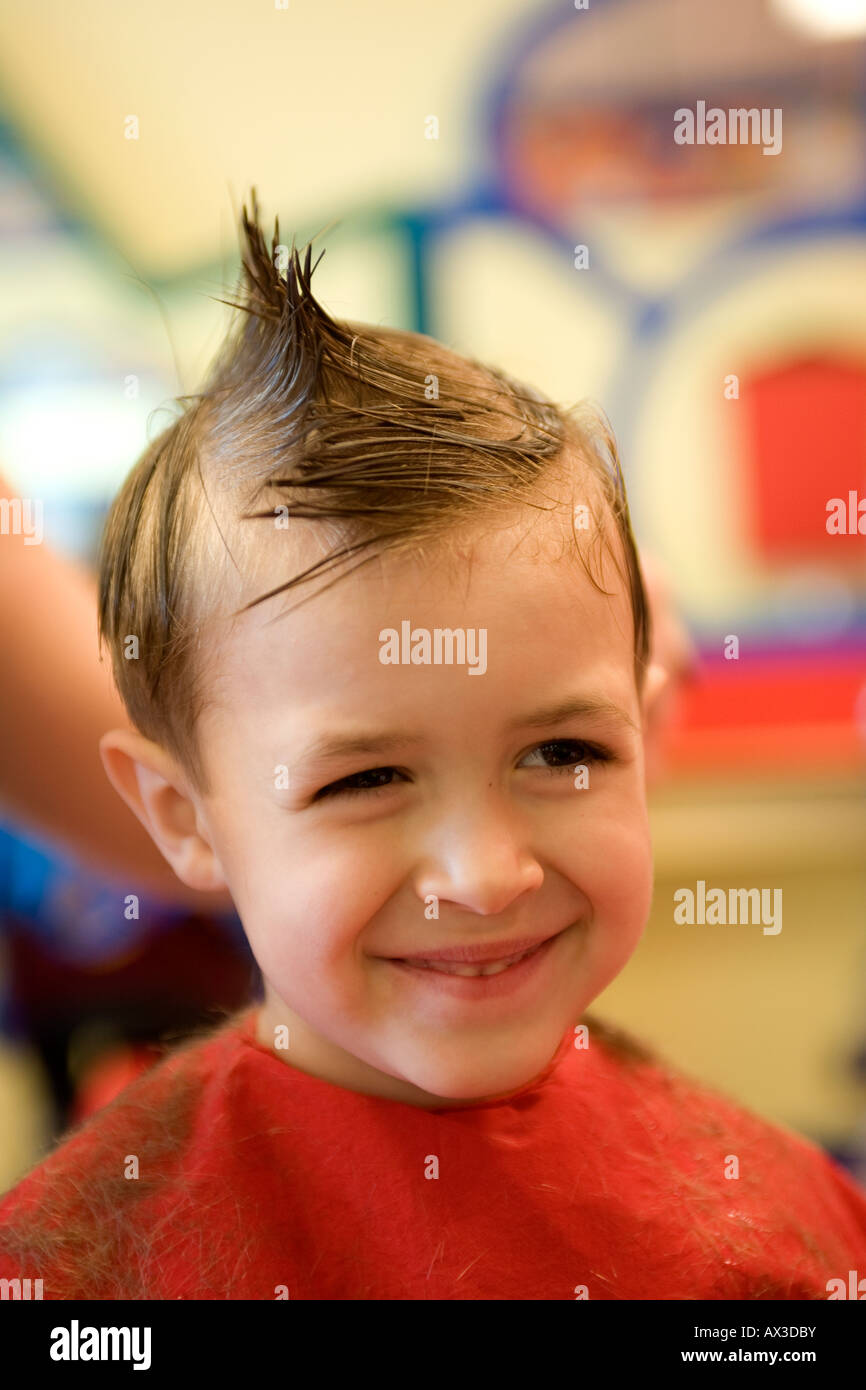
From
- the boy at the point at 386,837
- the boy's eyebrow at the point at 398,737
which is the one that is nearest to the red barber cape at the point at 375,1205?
the boy at the point at 386,837

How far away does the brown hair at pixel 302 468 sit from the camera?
51 centimetres

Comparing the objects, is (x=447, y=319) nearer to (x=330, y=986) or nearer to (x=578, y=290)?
(x=578, y=290)

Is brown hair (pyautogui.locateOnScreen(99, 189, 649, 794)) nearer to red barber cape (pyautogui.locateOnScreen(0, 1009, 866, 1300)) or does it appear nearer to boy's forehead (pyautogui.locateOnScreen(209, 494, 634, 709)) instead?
boy's forehead (pyautogui.locateOnScreen(209, 494, 634, 709))

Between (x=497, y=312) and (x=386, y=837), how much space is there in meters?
0.51

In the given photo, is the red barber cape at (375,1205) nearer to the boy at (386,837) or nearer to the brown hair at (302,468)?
the boy at (386,837)

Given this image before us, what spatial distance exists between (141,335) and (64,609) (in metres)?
0.21

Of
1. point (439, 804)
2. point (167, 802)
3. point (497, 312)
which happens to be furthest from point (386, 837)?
point (497, 312)

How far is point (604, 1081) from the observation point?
2.27 ft

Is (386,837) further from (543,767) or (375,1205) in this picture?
(375,1205)

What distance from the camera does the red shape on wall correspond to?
939 mm

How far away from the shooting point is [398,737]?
507 mm

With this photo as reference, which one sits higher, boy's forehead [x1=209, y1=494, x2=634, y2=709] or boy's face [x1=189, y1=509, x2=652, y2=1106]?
boy's forehead [x1=209, y1=494, x2=634, y2=709]

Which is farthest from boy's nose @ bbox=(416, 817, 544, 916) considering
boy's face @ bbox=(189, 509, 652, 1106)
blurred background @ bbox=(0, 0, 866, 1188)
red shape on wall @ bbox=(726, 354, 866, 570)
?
red shape on wall @ bbox=(726, 354, 866, 570)

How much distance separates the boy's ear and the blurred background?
240 mm
